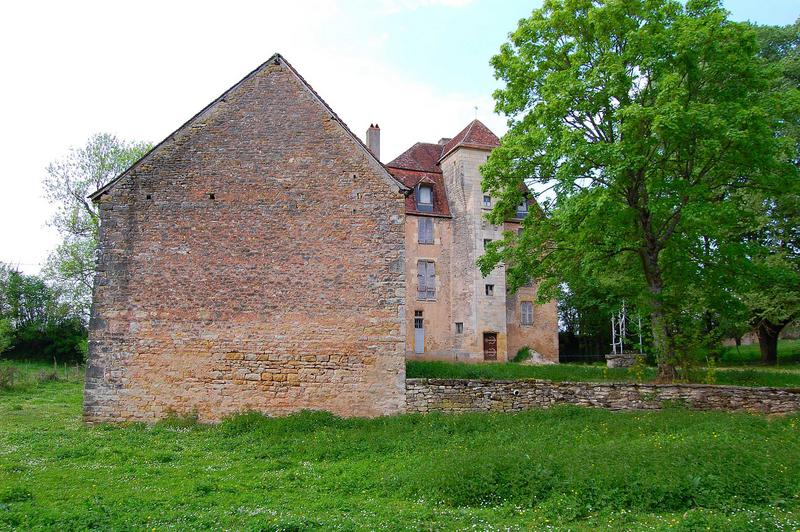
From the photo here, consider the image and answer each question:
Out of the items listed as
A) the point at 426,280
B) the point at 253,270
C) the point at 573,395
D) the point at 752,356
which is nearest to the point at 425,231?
the point at 426,280

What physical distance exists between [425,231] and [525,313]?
24.9 ft

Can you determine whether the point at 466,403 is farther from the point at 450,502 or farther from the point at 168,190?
the point at 168,190

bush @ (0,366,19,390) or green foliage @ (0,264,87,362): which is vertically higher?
green foliage @ (0,264,87,362)

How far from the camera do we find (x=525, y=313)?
32.9 meters

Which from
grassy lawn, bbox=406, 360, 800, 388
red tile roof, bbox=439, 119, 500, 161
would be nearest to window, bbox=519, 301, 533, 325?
red tile roof, bbox=439, 119, 500, 161

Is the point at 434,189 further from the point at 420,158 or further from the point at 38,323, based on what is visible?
the point at 38,323

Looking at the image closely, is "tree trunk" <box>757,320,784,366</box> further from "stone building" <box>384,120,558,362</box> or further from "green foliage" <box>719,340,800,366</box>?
"stone building" <box>384,120,558,362</box>

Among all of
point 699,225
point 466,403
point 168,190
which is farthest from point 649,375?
point 168,190

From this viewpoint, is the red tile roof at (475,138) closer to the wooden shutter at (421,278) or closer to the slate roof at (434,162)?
the slate roof at (434,162)

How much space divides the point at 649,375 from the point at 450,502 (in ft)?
40.7

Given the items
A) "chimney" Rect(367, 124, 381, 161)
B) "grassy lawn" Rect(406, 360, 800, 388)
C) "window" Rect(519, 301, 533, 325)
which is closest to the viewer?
"grassy lawn" Rect(406, 360, 800, 388)

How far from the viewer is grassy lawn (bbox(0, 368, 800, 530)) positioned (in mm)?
6898

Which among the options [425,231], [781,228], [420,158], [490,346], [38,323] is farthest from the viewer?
[38,323]

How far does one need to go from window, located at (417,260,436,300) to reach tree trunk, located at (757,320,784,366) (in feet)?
51.8
